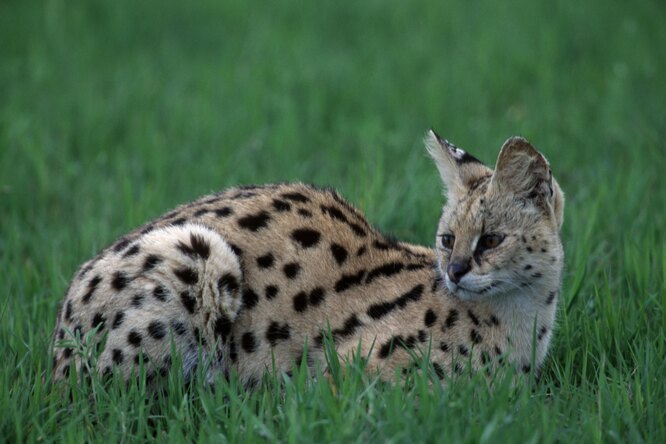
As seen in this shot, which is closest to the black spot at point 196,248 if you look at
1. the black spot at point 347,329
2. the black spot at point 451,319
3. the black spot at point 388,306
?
the black spot at point 347,329

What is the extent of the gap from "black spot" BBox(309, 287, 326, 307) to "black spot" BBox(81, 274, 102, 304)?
1192mm

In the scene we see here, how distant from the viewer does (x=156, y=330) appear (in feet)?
17.2

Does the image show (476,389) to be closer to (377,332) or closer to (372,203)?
(377,332)

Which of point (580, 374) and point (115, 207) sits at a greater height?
point (115, 207)

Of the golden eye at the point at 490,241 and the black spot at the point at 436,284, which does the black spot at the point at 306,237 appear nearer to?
the black spot at the point at 436,284

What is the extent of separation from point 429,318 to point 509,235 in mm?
647

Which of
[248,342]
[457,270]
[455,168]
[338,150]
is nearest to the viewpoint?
[457,270]

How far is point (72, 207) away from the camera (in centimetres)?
880

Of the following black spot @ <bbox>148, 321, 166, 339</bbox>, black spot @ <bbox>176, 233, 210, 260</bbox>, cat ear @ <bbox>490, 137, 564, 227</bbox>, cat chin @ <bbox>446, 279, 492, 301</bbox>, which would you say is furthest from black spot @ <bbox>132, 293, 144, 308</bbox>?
cat ear @ <bbox>490, 137, 564, 227</bbox>

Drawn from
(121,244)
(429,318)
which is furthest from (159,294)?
(429,318)

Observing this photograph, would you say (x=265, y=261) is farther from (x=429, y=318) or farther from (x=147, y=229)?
(x=429, y=318)

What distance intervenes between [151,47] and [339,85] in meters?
3.23

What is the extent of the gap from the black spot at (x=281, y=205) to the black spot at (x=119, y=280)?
1.00m

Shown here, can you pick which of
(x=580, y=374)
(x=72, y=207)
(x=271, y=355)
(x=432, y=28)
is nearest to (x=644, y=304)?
(x=580, y=374)
